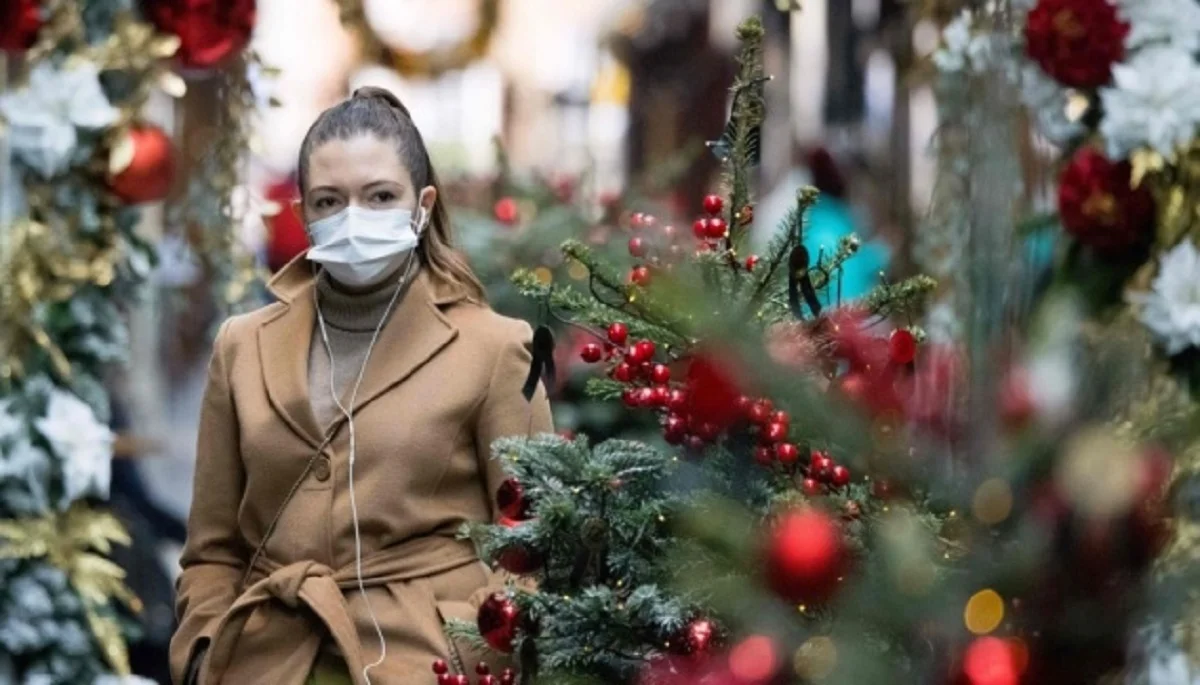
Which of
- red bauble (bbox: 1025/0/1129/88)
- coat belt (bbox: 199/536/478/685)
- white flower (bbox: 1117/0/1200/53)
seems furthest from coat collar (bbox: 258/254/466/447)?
white flower (bbox: 1117/0/1200/53)

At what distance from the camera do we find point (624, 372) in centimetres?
300

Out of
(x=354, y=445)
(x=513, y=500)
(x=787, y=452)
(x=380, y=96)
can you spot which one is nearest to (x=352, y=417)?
(x=354, y=445)

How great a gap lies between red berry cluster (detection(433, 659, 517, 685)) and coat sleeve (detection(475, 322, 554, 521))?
0.33m

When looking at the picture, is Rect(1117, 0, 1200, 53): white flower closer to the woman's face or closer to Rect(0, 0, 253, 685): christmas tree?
the woman's face

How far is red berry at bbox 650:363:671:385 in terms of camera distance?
2943 mm

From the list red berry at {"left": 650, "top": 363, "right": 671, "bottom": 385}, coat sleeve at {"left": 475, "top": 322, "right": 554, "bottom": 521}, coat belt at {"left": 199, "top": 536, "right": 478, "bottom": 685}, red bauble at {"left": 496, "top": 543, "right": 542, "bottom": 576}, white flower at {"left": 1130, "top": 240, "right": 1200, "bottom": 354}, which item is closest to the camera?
red berry at {"left": 650, "top": 363, "right": 671, "bottom": 385}

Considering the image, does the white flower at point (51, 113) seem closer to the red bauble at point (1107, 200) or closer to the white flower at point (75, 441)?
the white flower at point (75, 441)

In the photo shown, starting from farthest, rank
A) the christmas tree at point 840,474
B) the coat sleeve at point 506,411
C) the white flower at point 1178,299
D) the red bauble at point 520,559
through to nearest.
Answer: the white flower at point 1178,299
the coat sleeve at point 506,411
the red bauble at point 520,559
the christmas tree at point 840,474

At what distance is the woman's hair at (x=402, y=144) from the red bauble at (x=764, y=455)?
1.36 m

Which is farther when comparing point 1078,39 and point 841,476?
point 1078,39

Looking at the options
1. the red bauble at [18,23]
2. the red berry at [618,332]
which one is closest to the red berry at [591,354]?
the red berry at [618,332]

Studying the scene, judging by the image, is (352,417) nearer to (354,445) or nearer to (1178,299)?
(354,445)

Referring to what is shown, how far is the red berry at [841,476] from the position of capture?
7.18 feet

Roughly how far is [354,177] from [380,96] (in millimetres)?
226
